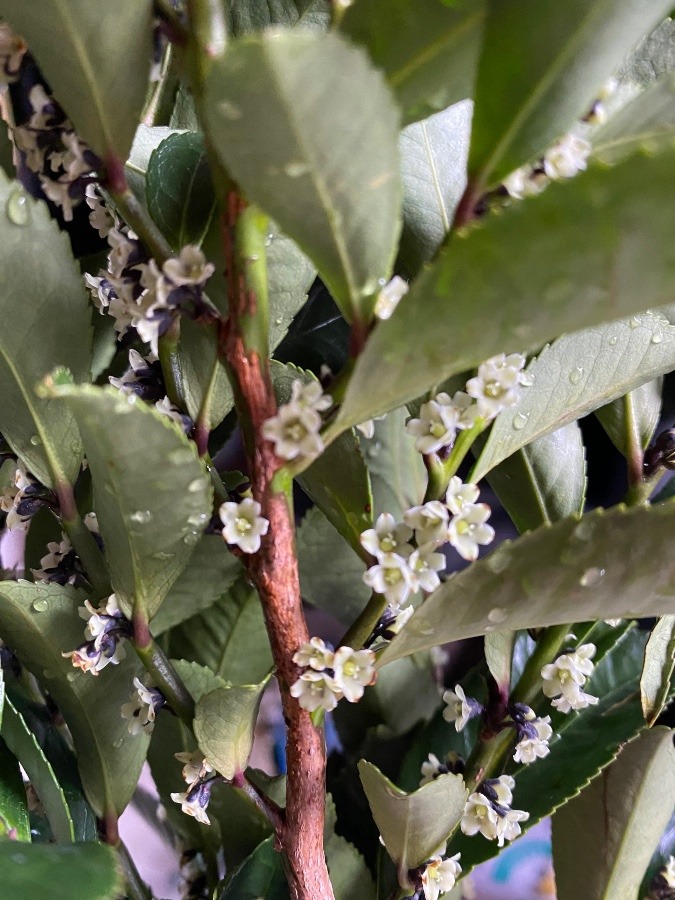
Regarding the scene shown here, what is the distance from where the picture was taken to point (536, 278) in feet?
0.67

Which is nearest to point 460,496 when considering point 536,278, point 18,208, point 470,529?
point 470,529

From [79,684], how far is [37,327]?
188 mm

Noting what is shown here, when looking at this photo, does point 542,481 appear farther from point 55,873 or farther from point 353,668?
point 55,873

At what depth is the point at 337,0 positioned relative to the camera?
0.27 meters

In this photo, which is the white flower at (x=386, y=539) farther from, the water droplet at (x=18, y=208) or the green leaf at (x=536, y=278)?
the water droplet at (x=18, y=208)

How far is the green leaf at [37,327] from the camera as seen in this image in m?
0.31

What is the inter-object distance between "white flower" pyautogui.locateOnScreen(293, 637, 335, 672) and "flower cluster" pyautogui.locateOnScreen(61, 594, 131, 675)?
0.09 metres

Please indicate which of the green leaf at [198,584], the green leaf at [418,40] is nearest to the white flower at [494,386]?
the green leaf at [418,40]

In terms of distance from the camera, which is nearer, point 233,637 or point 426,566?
point 426,566

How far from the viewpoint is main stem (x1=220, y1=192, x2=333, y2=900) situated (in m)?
0.28

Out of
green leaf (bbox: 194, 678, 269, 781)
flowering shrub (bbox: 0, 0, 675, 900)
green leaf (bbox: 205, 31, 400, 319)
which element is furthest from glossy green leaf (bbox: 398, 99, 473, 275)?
green leaf (bbox: 194, 678, 269, 781)

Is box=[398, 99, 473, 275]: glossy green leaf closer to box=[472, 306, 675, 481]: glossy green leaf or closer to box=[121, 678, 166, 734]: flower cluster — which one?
box=[472, 306, 675, 481]: glossy green leaf

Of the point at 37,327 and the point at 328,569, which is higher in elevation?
the point at 37,327

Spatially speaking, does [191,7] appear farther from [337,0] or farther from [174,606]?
[174,606]
